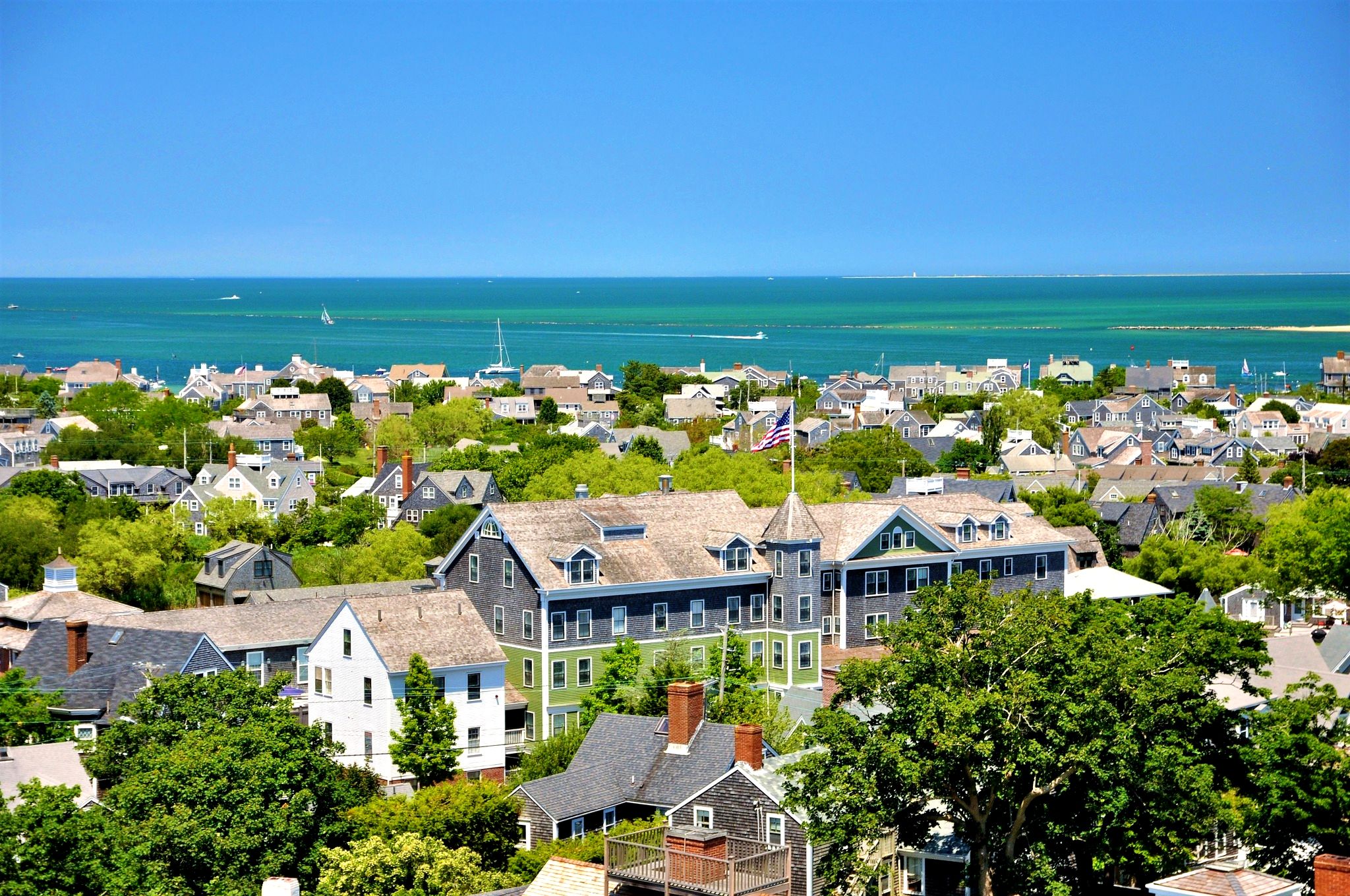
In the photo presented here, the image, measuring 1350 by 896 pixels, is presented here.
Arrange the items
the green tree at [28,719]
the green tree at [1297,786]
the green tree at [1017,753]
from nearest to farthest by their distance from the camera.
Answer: the green tree at [1297,786] → the green tree at [1017,753] → the green tree at [28,719]

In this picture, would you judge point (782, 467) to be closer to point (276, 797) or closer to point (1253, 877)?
point (276, 797)

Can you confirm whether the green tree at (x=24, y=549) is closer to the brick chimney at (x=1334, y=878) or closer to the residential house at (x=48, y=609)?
the residential house at (x=48, y=609)

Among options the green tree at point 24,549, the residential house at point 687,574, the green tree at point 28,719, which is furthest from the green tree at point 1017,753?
the green tree at point 24,549

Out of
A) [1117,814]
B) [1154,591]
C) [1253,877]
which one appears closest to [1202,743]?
[1117,814]

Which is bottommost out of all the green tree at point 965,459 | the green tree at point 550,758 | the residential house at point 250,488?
the green tree at point 965,459

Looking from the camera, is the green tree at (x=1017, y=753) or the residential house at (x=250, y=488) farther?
the residential house at (x=250, y=488)

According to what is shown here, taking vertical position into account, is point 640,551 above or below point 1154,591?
above

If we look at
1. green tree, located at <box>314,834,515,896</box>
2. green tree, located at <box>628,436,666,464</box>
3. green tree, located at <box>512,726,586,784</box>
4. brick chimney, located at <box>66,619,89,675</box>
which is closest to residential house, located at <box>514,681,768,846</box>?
green tree, located at <box>314,834,515,896</box>
